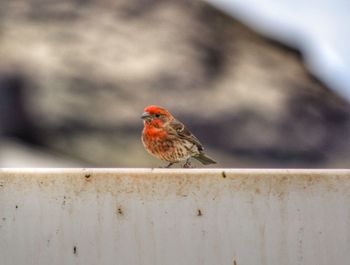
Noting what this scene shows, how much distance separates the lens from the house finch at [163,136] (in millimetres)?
4934

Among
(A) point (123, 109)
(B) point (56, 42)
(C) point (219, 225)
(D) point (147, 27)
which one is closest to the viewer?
(C) point (219, 225)

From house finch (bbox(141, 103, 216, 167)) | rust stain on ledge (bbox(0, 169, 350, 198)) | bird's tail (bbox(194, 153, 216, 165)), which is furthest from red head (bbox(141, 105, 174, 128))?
rust stain on ledge (bbox(0, 169, 350, 198))

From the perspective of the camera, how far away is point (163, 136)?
4969 mm

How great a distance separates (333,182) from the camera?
104 inches

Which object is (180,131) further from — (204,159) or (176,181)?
(176,181)

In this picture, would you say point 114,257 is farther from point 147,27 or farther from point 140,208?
point 147,27

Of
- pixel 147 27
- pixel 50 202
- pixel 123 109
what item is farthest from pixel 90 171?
pixel 147 27

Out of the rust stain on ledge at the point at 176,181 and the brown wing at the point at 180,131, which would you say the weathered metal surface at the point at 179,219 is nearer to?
the rust stain on ledge at the point at 176,181

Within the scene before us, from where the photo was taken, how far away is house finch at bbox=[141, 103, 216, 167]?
4.93 metres

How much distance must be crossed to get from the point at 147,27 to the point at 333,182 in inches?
383

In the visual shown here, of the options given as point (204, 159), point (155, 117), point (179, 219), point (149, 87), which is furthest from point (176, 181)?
point (149, 87)

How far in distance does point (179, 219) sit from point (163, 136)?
237 centimetres

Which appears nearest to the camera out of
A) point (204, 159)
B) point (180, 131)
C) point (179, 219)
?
point (179, 219)

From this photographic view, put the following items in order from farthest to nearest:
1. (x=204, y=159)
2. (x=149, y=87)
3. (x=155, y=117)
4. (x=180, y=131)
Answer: (x=149, y=87), (x=204, y=159), (x=180, y=131), (x=155, y=117)
